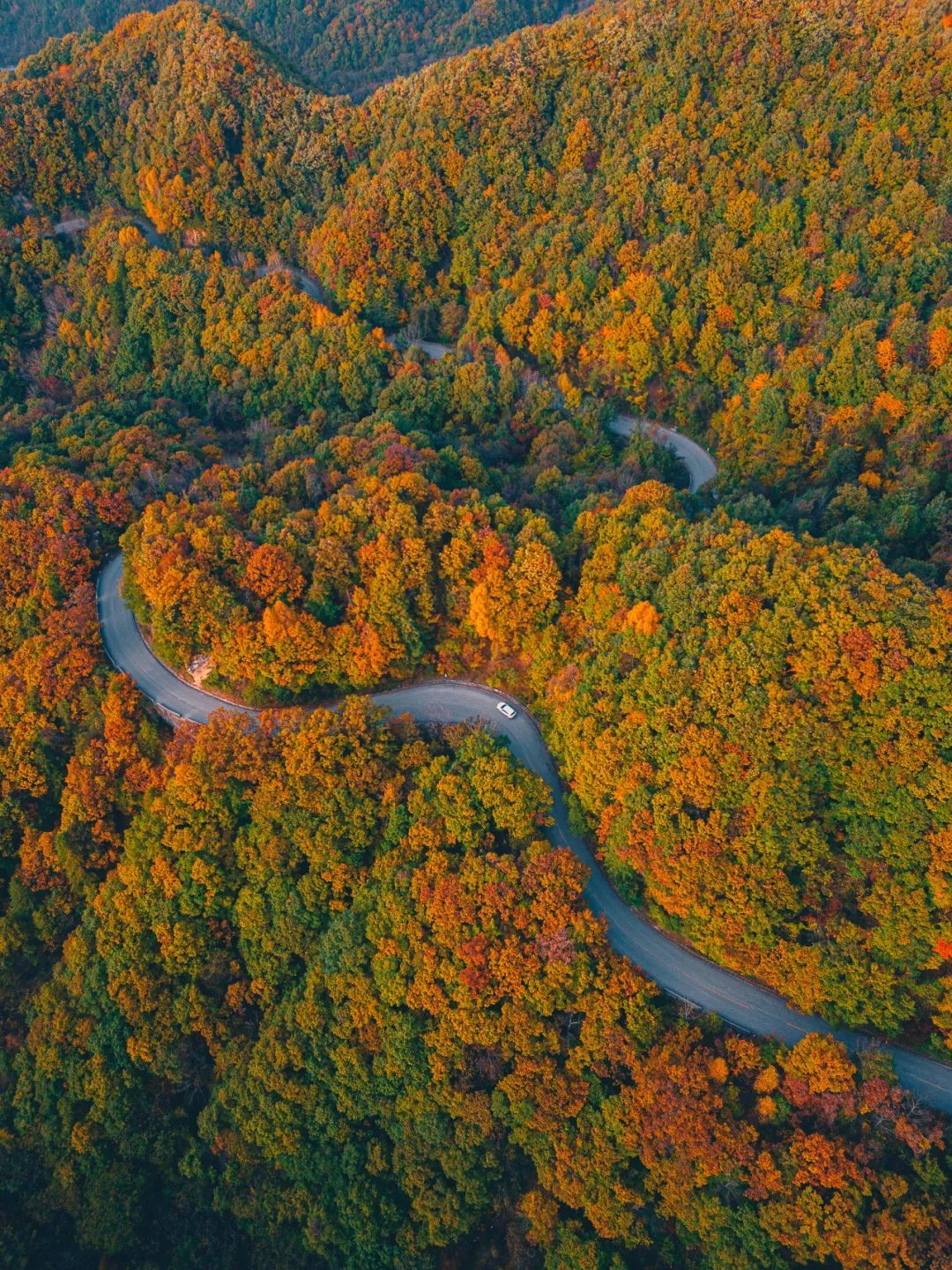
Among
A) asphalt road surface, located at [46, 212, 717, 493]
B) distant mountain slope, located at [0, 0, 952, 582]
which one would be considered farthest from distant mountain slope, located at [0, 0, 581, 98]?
asphalt road surface, located at [46, 212, 717, 493]

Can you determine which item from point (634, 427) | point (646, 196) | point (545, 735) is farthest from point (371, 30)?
point (545, 735)

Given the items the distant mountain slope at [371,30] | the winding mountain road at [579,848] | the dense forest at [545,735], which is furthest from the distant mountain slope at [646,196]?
the distant mountain slope at [371,30]

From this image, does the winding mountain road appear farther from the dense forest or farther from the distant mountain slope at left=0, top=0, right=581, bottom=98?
the distant mountain slope at left=0, top=0, right=581, bottom=98

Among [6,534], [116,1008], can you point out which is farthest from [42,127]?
[116,1008]

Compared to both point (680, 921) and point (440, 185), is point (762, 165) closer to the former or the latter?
point (440, 185)

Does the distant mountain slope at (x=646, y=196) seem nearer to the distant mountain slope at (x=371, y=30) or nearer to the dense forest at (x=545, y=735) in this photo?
the dense forest at (x=545, y=735)

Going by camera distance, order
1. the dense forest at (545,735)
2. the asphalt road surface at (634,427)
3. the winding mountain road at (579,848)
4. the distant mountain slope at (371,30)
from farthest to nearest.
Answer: the distant mountain slope at (371,30), the asphalt road surface at (634,427), the winding mountain road at (579,848), the dense forest at (545,735)
